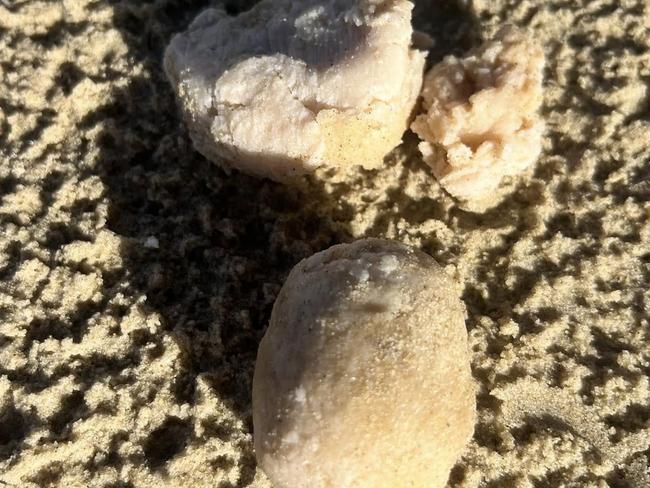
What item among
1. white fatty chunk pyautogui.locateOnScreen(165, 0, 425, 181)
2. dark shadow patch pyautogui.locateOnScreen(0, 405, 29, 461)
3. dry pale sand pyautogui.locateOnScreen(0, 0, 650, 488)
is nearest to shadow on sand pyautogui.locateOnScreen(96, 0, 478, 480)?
dry pale sand pyautogui.locateOnScreen(0, 0, 650, 488)

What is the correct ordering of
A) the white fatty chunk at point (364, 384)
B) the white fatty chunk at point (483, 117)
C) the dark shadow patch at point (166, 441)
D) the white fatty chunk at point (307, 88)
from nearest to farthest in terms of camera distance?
the white fatty chunk at point (364, 384)
the dark shadow patch at point (166, 441)
the white fatty chunk at point (307, 88)
the white fatty chunk at point (483, 117)

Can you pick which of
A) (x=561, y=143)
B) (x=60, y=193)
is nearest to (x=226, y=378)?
(x=60, y=193)

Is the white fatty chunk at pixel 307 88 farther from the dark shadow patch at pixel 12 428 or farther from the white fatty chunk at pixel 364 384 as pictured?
the dark shadow patch at pixel 12 428

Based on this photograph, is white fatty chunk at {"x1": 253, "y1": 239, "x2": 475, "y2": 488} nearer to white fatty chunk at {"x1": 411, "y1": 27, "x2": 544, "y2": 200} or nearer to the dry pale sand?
the dry pale sand

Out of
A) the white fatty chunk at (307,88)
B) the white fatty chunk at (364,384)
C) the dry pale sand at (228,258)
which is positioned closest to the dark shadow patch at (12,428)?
the dry pale sand at (228,258)

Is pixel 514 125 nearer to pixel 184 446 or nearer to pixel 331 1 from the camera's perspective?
pixel 331 1

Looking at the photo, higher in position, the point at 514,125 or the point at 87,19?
the point at 87,19

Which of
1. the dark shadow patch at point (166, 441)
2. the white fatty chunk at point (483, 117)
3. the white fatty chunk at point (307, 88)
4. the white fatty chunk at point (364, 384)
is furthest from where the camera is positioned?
the white fatty chunk at point (483, 117)
